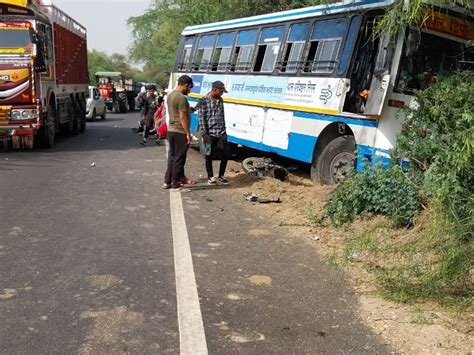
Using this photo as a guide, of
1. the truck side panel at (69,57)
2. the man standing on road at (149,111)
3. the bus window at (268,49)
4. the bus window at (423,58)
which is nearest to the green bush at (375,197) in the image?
the bus window at (423,58)

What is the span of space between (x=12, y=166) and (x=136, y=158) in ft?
9.23

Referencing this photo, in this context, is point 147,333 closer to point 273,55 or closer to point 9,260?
point 9,260

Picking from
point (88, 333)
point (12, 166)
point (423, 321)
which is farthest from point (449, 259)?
point (12, 166)

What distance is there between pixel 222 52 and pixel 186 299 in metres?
8.87

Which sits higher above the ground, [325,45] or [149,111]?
[325,45]

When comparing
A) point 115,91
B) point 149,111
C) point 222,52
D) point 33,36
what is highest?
point 222,52

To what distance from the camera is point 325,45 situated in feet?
28.2

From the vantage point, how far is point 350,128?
314 inches

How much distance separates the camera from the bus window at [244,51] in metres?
10.9

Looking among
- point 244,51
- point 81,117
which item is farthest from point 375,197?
point 81,117

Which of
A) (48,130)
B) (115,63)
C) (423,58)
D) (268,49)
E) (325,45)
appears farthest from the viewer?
(115,63)

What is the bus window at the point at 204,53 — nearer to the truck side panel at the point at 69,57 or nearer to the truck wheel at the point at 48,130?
the truck wheel at the point at 48,130

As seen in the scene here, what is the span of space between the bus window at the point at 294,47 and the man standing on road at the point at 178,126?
2072 mm

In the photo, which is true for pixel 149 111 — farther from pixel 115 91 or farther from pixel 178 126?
pixel 115 91
